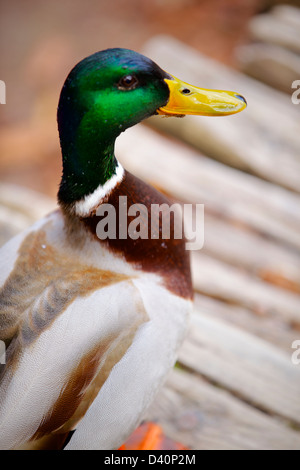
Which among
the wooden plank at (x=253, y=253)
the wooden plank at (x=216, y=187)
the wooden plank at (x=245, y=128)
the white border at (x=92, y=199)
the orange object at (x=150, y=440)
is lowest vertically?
the orange object at (x=150, y=440)

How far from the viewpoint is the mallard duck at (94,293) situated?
3.64ft

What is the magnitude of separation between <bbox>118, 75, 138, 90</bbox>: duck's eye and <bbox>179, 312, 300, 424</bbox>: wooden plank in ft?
2.97

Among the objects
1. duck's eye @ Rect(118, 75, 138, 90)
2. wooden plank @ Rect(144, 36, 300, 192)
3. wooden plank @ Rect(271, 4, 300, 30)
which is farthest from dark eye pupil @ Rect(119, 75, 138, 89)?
wooden plank @ Rect(271, 4, 300, 30)

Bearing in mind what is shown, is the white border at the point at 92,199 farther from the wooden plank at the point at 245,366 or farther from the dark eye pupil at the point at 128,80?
the wooden plank at the point at 245,366

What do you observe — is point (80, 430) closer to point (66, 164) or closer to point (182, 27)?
point (66, 164)

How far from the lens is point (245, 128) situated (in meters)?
2.40

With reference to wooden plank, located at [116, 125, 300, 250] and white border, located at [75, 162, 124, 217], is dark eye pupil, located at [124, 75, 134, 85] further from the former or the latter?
wooden plank, located at [116, 125, 300, 250]

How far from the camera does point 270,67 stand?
2.65 m

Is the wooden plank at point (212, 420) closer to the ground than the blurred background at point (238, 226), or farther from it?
closer to the ground

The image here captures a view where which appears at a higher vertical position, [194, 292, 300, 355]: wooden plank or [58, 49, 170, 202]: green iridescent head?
[58, 49, 170, 202]: green iridescent head

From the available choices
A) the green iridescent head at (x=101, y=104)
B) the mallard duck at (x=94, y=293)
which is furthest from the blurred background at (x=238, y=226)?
the green iridescent head at (x=101, y=104)

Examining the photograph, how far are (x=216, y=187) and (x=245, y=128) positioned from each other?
420mm

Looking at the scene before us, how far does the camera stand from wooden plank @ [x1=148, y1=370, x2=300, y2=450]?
57.4 inches

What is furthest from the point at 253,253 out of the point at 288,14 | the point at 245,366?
the point at 288,14
